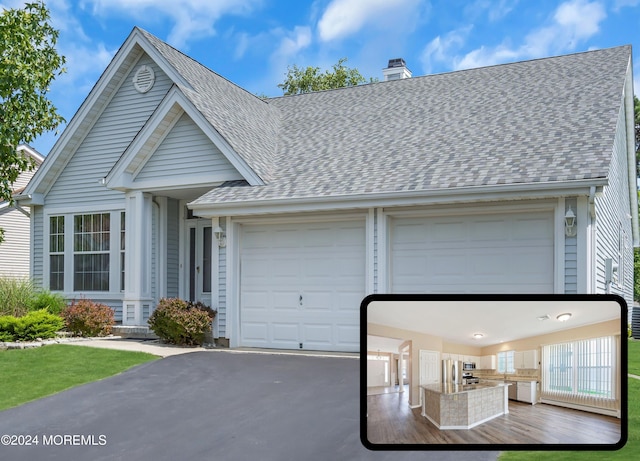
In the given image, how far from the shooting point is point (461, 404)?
1362 mm

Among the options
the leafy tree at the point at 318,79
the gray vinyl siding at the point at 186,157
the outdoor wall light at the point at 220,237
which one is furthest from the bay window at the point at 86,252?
the leafy tree at the point at 318,79

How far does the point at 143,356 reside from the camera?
12016mm

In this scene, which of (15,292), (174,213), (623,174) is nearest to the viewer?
(15,292)

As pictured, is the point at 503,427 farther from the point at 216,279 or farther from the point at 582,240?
the point at 216,279

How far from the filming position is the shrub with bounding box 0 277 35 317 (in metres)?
15.0

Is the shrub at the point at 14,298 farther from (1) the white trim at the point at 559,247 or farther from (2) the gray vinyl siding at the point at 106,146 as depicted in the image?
(1) the white trim at the point at 559,247

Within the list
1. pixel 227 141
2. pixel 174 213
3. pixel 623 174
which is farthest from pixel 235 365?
pixel 623 174

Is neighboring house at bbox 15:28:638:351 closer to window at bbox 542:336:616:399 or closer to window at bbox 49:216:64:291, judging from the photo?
window at bbox 49:216:64:291

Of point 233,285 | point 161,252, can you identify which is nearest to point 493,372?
point 233,285

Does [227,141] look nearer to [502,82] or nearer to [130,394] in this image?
[130,394]

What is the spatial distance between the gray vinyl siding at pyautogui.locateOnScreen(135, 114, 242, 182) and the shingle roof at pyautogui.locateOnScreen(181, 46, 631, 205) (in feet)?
1.51

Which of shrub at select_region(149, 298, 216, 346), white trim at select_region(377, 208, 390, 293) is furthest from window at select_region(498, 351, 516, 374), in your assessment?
shrub at select_region(149, 298, 216, 346)

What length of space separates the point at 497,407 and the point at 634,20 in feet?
113

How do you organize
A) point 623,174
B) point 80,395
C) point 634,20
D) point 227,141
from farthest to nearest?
1. point 634,20
2. point 623,174
3. point 227,141
4. point 80,395
